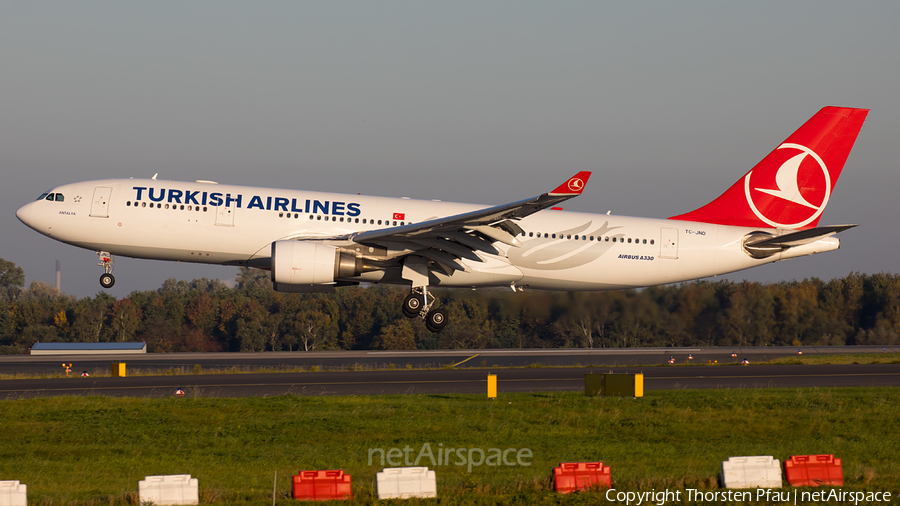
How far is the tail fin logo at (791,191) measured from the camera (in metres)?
35.3

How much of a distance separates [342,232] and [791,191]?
19009mm

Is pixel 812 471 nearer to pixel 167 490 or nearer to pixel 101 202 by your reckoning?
pixel 167 490

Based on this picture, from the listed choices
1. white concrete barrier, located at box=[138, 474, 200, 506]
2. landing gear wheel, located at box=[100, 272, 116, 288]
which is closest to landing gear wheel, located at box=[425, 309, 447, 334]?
landing gear wheel, located at box=[100, 272, 116, 288]

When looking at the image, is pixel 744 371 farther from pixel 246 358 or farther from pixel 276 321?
pixel 276 321

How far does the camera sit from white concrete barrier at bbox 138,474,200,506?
12.2 m

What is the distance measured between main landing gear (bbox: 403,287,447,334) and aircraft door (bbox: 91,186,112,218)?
11479 mm

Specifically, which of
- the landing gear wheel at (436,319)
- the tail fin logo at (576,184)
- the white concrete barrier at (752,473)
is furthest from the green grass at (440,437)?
the tail fin logo at (576,184)

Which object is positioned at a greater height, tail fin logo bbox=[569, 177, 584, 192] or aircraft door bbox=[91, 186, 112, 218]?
aircraft door bbox=[91, 186, 112, 218]

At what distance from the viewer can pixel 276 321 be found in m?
79.9

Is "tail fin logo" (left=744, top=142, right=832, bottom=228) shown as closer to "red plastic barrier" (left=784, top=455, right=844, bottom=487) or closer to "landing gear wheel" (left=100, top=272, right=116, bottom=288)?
"red plastic barrier" (left=784, top=455, right=844, bottom=487)

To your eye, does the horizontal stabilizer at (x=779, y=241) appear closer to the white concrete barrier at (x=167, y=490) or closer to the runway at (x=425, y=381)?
the runway at (x=425, y=381)

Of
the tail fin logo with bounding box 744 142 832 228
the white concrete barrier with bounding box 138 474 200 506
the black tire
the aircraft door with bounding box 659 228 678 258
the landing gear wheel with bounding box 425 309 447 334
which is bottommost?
the white concrete barrier with bounding box 138 474 200 506

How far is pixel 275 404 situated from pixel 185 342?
5709 centimetres

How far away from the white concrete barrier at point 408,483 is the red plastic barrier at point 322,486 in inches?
27.0
